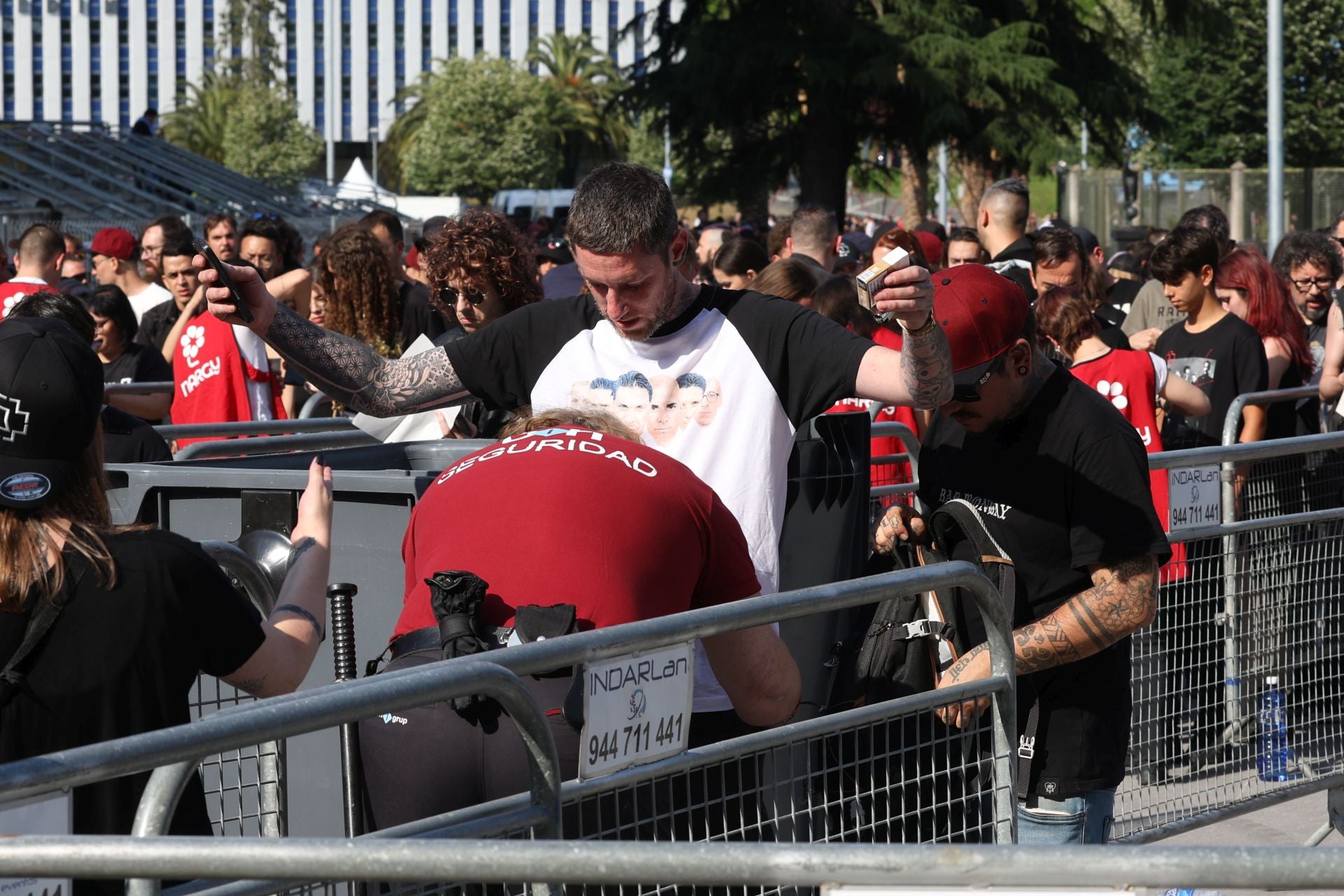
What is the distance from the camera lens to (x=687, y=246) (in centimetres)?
371

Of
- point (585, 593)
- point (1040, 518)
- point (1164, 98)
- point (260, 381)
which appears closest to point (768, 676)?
point (585, 593)

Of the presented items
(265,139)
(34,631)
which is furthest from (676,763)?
(265,139)

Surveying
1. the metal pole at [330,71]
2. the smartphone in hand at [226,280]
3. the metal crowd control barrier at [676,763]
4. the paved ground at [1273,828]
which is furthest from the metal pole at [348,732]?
the metal pole at [330,71]

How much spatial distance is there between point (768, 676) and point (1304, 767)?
112 inches

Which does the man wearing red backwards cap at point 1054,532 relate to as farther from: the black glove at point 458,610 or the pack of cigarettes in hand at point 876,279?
the black glove at point 458,610

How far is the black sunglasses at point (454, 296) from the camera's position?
4.93m

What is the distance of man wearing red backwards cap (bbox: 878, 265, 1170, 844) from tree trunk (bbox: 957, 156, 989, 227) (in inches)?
969

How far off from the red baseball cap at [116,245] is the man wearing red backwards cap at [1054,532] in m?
7.13

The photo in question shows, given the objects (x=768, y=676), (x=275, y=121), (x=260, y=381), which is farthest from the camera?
(x=275, y=121)

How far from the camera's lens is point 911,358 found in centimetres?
327

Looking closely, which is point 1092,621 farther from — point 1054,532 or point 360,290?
point 360,290

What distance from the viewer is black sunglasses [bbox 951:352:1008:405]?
11.2ft

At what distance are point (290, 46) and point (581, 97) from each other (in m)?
43.8

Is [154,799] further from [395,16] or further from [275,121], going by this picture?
[395,16]
